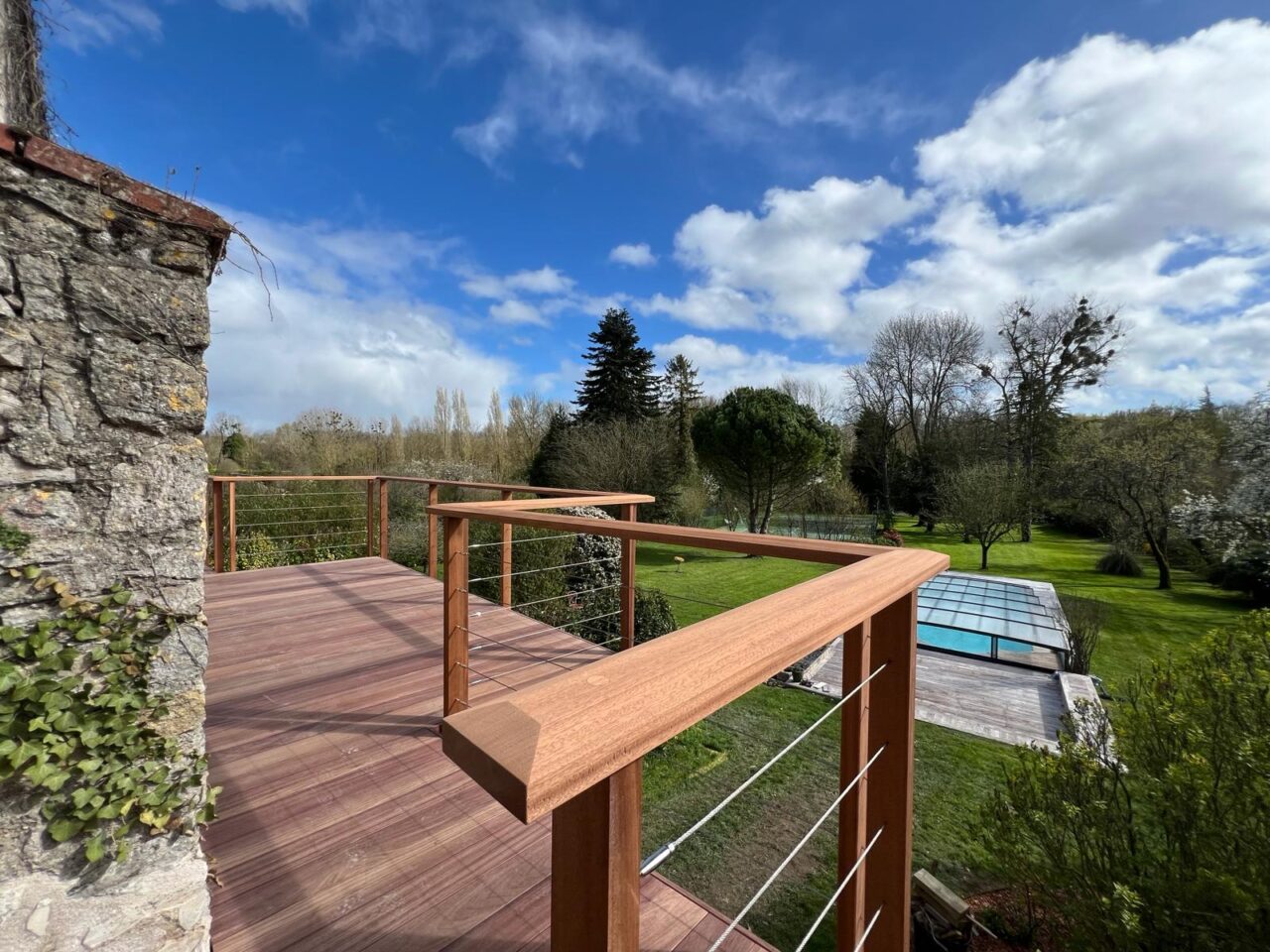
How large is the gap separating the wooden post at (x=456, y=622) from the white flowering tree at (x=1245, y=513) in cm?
1128

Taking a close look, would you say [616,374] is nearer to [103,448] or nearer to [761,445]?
[761,445]

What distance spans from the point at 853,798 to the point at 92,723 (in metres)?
1.44

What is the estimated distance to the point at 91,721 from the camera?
102 cm

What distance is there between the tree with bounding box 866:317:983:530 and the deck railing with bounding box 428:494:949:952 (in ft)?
60.1

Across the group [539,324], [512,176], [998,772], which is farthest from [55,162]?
[539,324]

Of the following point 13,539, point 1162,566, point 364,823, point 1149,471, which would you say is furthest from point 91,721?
point 1149,471

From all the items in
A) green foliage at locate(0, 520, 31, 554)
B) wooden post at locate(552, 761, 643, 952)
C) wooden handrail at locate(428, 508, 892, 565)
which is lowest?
wooden post at locate(552, 761, 643, 952)

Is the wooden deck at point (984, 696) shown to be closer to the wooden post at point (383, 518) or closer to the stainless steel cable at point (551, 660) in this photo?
the stainless steel cable at point (551, 660)

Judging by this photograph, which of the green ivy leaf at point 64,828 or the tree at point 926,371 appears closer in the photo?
the green ivy leaf at point 64,828

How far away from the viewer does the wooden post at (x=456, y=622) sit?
6.84ft

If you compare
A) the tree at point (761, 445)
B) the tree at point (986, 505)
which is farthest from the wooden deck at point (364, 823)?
the tree at point (986, 505)

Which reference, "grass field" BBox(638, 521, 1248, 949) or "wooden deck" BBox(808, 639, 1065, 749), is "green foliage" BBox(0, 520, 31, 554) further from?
"wooden deck" BBox(808, 639, 1065, 749)

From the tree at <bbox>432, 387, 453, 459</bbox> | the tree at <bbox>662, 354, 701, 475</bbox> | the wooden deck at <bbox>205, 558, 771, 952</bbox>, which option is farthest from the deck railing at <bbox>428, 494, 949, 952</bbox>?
the tree at <bbox>662, 354, 701, 475</bbox>

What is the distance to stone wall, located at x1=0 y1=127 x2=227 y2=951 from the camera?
962mm
